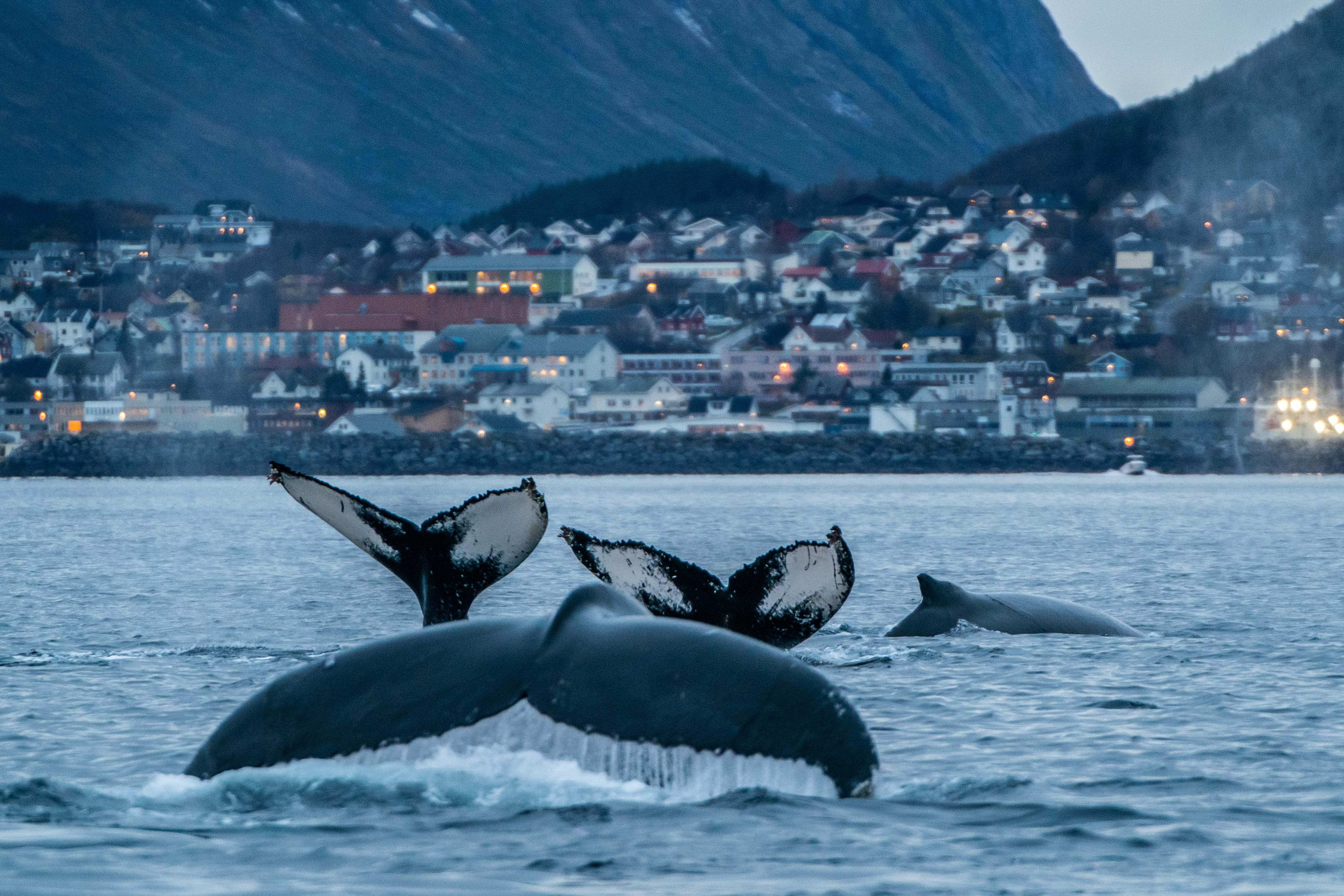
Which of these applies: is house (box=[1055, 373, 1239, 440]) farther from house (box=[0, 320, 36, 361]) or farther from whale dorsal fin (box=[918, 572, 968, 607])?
whale dorsal fin (box=[918, 572, 968, 607])

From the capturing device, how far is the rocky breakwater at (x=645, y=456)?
119000 millimetres

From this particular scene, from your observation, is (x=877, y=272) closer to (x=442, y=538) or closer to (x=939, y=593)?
(x=939, y=593)

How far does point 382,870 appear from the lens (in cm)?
820

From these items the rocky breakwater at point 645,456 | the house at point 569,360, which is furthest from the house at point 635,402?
the rocky breakwater at point 645,456

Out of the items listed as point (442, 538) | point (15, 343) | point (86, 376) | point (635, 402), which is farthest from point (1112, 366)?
point (442, 538)

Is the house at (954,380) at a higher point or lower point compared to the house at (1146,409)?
higher

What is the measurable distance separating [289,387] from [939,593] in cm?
13760

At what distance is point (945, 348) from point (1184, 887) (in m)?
148

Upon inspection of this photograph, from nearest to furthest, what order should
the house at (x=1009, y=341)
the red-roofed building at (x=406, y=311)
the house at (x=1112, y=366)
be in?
1. the house at (x=1112, y=366)
2. the house at (x=1009, y=341)
3. the red-roofed building at (x=406, y=311)

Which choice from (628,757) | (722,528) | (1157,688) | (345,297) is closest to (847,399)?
(345,297)

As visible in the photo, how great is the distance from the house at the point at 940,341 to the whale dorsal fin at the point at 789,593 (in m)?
144

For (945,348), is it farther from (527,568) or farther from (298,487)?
(298,487)

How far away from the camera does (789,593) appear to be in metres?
10.8

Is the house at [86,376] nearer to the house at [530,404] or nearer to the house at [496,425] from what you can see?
the house at [530,404]
